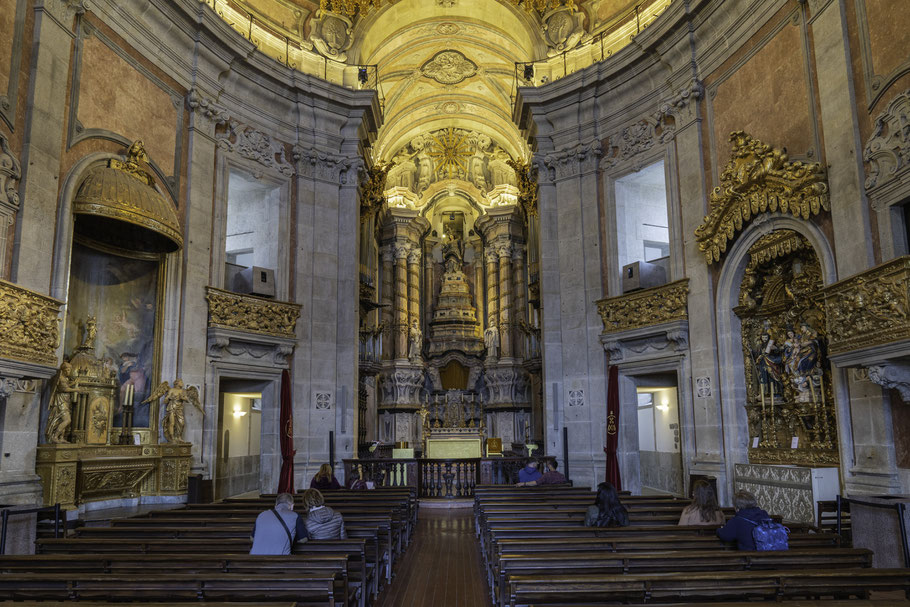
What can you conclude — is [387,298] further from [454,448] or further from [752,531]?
[752,531]

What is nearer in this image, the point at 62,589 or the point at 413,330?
the point at 62,589

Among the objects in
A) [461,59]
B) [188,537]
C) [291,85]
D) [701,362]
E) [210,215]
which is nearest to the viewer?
[188,537]

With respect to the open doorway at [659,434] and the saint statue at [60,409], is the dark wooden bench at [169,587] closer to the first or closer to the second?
the saint statue at [60,409]

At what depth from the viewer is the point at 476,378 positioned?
25.5m

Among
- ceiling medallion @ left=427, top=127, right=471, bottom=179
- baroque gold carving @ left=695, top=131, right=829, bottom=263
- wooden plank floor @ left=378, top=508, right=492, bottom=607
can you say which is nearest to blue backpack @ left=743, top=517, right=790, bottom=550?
wooden plank floor @ left=378, top=508, right=492, bottom=607

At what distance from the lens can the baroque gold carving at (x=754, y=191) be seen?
920cm

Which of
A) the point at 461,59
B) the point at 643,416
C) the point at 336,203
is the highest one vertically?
the point at 461,59

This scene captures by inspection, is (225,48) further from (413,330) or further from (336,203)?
(413,330)

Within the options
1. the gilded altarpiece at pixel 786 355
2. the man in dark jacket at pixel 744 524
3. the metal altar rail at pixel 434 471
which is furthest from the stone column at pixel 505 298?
the man in dark jacket at pixel 744 524

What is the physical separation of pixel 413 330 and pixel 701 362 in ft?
48.3

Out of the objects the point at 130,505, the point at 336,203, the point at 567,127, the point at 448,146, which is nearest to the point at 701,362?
the point at 567,127

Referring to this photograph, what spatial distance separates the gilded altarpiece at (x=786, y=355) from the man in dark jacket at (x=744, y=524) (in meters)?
4.03

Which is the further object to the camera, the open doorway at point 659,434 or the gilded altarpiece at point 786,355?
the open doorway at point 659,434

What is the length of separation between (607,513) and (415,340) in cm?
1871
